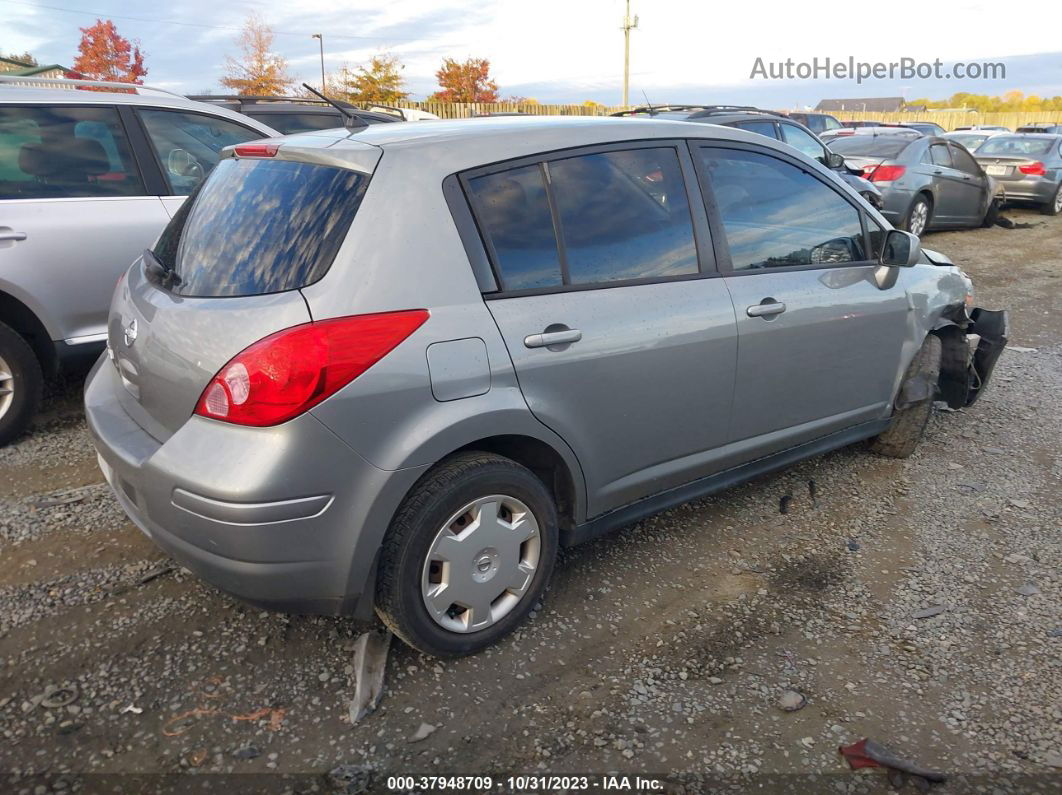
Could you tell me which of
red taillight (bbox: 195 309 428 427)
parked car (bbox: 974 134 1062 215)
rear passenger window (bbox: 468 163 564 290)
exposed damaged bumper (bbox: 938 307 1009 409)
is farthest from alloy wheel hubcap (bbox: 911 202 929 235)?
red taillight (bbox: 195 309 428 427)

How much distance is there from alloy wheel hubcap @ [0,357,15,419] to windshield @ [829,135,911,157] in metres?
11.7

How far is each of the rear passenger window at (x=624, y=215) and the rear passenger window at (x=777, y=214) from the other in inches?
9.6

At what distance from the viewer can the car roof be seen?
451cm

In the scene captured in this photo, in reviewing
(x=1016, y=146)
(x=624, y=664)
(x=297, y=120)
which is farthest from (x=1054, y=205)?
(x=624, y=664)

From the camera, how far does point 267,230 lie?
104 inches

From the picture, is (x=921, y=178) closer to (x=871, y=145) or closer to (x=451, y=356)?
(x=871, y=145)

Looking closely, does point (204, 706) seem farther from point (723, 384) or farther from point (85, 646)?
point (723, 384)

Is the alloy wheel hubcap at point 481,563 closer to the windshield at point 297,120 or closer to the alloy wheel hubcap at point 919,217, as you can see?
the windshield at point 297,120

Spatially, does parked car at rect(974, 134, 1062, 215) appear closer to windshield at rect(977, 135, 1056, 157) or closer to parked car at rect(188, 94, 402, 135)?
windshield at rect(977, 135, 1056, 157)

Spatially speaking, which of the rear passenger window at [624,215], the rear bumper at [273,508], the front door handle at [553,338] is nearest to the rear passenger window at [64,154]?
the rear bumper at [273,508]

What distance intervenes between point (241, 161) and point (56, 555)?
1815 mm

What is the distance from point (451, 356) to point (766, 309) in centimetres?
152

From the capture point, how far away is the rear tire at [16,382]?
431 centimetres

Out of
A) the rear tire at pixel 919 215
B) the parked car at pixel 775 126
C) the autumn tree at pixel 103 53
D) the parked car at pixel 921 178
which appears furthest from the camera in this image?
the autumn tree at pixel 103 53
